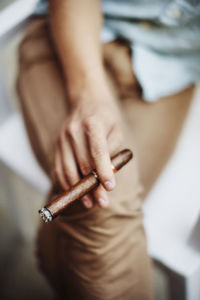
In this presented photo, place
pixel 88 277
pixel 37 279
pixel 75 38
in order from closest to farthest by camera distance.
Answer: pixel 88 277, pixel 75 38, pixel 37 279

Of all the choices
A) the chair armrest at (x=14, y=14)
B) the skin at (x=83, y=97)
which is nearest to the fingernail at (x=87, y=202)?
the skin at (x=83, y=97)

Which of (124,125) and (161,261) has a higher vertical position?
(124,125)

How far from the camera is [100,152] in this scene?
433 mm

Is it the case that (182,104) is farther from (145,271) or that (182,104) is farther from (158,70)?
(145,271)

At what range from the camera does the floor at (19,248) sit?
939mm

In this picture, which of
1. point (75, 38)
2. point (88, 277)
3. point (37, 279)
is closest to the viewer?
point (88, 277)

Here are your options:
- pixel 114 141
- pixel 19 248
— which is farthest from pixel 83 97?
pixel 19 248

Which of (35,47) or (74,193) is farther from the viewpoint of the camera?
(35,47)

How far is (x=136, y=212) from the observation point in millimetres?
512

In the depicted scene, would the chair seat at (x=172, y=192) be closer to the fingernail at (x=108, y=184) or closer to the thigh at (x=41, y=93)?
the thigh at (x=41, y=93)

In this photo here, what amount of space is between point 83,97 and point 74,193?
9.2 inches

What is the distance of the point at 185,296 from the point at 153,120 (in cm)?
33

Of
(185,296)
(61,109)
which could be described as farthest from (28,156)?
(185,296)

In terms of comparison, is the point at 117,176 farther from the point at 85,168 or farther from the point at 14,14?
the point at 14,14
